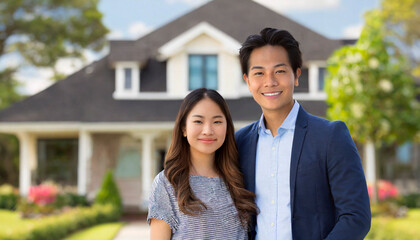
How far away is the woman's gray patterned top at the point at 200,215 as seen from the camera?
302cm

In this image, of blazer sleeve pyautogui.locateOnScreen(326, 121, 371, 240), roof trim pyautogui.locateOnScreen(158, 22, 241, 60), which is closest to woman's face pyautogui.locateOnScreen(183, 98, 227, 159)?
blazer sleeve pyautogui.locateOnScreen(326, 121, 371, 240)

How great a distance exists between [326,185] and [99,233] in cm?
A: 996

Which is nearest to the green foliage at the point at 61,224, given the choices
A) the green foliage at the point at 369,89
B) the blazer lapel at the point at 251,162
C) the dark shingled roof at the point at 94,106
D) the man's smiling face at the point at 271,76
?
the dark shingled roof at the point at 94,106

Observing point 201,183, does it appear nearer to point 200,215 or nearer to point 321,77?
point 200,215

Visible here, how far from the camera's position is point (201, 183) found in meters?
3.17

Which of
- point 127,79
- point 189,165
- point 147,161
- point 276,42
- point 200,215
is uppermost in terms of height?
point 127,79

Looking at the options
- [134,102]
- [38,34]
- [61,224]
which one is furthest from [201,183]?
[38,34]

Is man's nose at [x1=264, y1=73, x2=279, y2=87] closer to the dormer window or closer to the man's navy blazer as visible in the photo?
the man's navy blazer

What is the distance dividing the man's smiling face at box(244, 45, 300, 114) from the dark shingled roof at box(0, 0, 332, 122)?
1218 cm

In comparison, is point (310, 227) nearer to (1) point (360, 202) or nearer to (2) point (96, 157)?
(1) point (360, 202)

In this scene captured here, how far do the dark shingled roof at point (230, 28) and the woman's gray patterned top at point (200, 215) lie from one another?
549 inches

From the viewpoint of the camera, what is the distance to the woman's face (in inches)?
123

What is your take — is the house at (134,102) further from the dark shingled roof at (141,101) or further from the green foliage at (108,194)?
the green foliage at (108,194)

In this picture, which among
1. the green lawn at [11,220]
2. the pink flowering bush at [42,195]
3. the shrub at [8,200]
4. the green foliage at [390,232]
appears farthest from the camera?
the shrub at [8,200]
